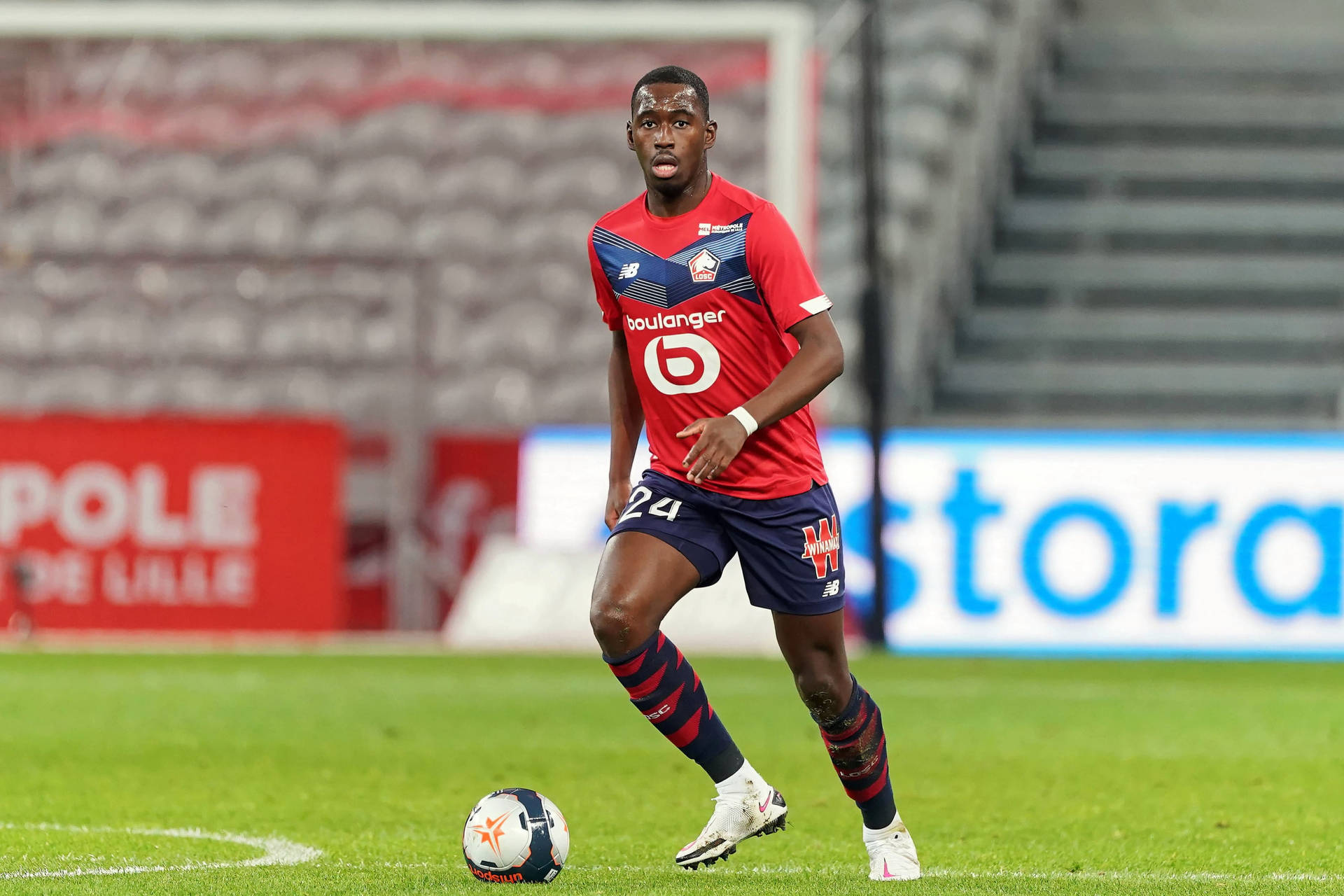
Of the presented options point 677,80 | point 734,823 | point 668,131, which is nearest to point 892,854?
point 734,823

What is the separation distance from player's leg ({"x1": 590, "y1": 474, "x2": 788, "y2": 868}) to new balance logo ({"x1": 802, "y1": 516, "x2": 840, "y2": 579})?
0.65ft

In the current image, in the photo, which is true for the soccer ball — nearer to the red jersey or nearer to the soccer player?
the soccer player

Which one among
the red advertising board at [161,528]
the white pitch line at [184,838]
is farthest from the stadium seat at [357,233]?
the white pitch line at [184,838]

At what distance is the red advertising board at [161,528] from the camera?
1280 centimetres

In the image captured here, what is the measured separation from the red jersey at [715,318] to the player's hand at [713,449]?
234 mm

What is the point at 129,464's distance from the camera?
1288cm

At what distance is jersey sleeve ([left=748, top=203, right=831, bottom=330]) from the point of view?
439cm

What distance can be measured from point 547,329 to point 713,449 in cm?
1033

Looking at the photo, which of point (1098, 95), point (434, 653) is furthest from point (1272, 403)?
point (434, 653)

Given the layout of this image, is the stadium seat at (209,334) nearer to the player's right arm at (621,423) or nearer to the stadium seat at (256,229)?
the stadium seat at (256,229)

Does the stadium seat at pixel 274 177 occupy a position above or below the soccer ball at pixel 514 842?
above

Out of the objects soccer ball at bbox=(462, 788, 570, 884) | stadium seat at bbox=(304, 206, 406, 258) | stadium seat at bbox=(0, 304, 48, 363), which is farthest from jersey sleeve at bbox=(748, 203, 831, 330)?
stadium seat at bbox=(304, 206, 406, 258)

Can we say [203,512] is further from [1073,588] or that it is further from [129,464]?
[1073,588]

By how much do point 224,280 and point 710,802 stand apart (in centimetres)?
918
